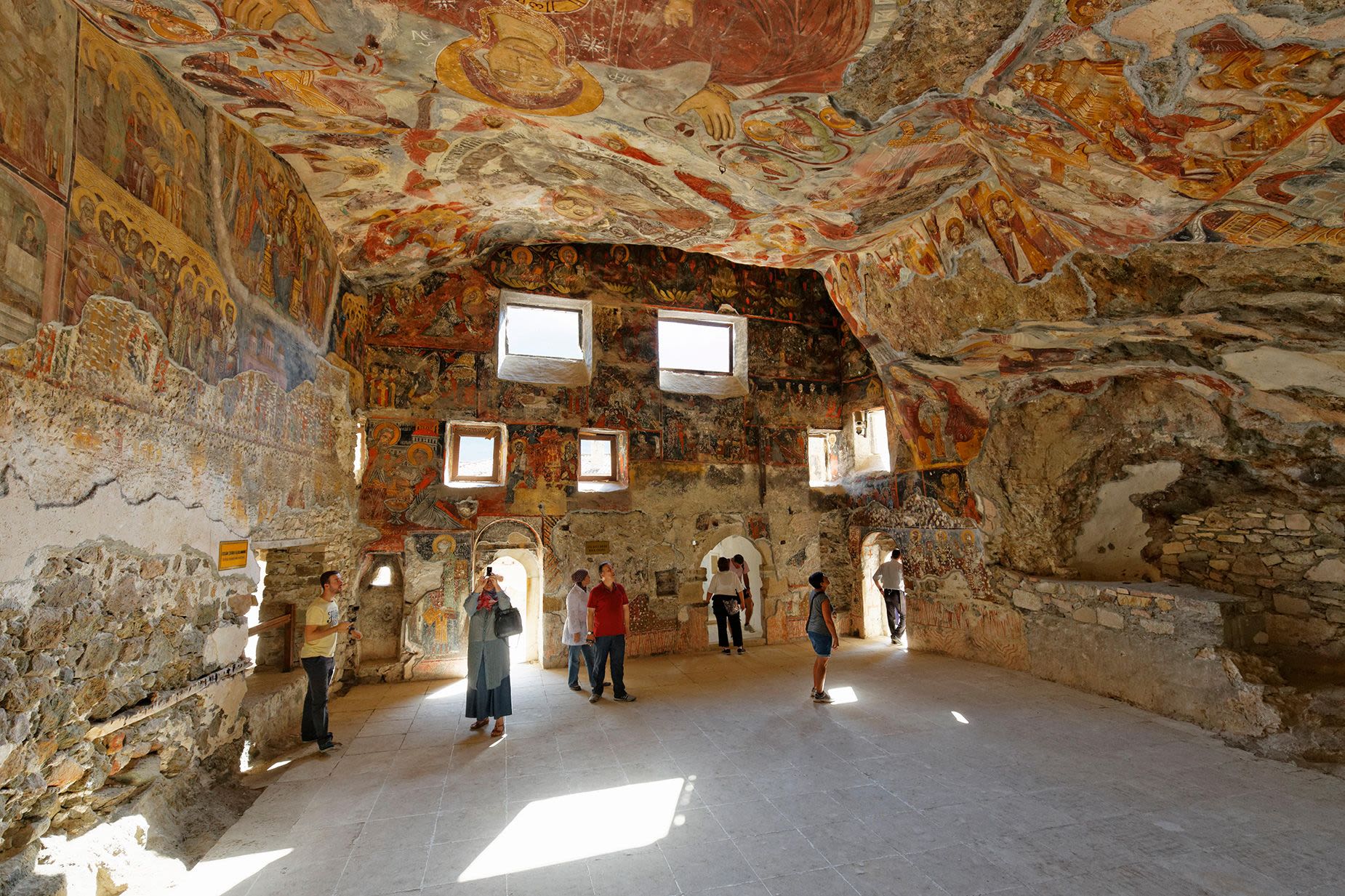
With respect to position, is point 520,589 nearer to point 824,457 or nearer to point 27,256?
point 824,457

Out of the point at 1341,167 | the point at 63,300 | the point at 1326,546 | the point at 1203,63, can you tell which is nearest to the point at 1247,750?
the point at 1326,546

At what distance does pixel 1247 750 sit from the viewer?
548 centimetres

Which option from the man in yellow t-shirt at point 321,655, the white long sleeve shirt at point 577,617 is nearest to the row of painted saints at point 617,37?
the man in yellow t-shirt at point 321,655

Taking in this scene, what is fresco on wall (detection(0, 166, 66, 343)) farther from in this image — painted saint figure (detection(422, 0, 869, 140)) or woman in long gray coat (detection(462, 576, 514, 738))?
woman in long gray coat (detection(462, 576, 514, 738))

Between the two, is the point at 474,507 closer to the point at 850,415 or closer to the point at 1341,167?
the point at 850,415

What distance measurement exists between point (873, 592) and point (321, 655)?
9.44m

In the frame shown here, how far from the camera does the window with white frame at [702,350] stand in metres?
11.0

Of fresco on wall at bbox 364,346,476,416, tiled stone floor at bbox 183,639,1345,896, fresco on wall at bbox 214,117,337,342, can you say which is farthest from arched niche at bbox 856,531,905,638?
fresco on wall at bbox 214,117,337,342

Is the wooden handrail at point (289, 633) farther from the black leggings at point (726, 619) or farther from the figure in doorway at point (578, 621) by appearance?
the black leggings at point (726, 619)

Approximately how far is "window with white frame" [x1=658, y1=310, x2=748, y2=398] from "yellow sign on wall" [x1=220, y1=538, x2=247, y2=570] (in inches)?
269

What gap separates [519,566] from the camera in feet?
33.8

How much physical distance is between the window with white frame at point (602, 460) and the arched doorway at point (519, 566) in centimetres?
124

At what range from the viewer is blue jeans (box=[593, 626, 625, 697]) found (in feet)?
24.8

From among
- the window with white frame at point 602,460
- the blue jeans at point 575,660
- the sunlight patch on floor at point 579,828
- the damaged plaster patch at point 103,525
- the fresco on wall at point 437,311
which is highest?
the fresco on wall at point 437,311
